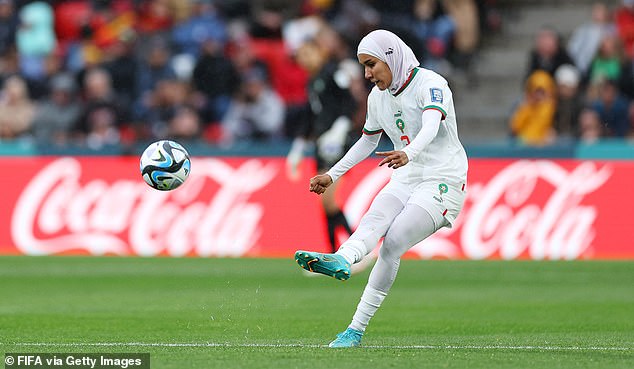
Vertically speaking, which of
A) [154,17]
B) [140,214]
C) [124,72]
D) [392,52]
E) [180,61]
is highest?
[154,17]

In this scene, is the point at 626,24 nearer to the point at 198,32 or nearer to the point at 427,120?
the point at 198,32

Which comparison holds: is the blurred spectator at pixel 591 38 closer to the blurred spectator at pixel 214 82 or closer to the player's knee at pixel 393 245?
the blurred spectator at pixel 214 82

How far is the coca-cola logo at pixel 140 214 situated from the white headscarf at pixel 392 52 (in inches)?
403

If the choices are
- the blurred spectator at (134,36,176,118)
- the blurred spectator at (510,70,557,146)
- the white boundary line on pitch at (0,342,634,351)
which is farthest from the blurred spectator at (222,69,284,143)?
the white boundary line on pitch at (0,342,634,351)

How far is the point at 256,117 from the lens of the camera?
22750 mm

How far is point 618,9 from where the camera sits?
76.0 ft

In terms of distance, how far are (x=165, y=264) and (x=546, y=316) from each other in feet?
23.9

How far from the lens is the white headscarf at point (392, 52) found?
9.68 meters

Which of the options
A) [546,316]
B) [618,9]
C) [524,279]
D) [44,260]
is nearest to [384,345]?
[546,316]

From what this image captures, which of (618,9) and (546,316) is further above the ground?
(618,9)

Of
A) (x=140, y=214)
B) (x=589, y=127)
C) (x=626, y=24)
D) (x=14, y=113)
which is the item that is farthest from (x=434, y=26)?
(x=14, y=113)

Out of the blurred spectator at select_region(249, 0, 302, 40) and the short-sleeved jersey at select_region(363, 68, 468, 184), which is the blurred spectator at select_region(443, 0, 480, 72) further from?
the short-sleeved jersey at select_region(363, 68, 468, 184)

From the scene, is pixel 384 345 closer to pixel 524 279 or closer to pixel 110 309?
pixel 110 309

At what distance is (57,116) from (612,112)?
30.5ft
